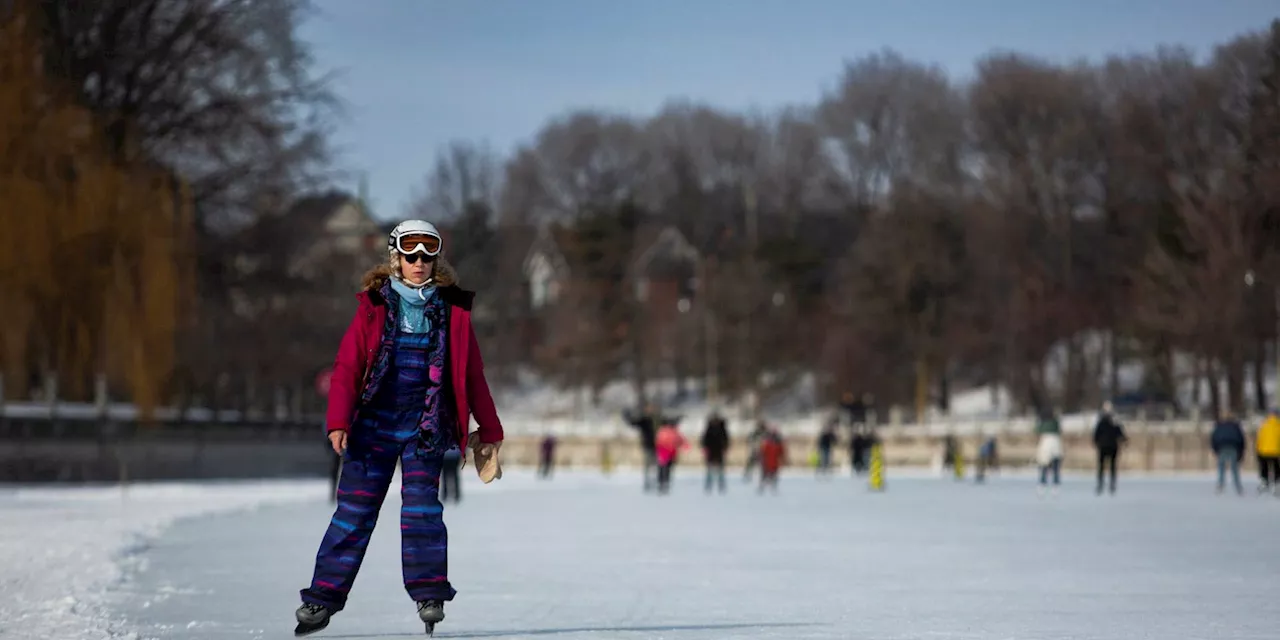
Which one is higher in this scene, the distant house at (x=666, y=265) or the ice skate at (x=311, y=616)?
the distant house at (x=666, y=265)

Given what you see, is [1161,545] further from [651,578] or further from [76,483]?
[76,483]

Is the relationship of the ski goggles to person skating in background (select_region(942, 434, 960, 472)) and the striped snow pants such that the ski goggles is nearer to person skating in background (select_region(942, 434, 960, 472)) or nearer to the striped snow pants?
the striped snow pants

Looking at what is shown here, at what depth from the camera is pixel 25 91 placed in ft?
102

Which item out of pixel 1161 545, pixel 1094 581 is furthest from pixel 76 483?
pixel 1094 581

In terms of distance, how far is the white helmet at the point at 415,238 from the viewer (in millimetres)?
8633

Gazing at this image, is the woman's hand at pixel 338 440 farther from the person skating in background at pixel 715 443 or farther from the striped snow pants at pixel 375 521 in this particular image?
the person skating in background at pixel 715 443

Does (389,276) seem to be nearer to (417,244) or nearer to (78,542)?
(417,244)

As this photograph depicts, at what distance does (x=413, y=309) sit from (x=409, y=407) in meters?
0.43

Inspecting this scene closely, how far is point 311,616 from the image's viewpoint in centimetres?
879

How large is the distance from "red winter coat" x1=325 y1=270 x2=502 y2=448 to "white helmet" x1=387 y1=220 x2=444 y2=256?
16cm

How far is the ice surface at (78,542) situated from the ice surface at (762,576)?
0.28 metres

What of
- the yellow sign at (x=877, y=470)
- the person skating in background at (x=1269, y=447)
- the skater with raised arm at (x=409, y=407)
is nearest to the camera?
the skater with raised arm at (x=409, y=407)

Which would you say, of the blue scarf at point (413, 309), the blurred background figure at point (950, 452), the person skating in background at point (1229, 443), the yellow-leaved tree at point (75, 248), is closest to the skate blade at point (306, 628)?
the blue scarf at point (413, 309)

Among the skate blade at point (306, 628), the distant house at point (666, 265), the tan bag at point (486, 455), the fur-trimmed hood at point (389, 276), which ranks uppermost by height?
the distant house at point (666, 265)
